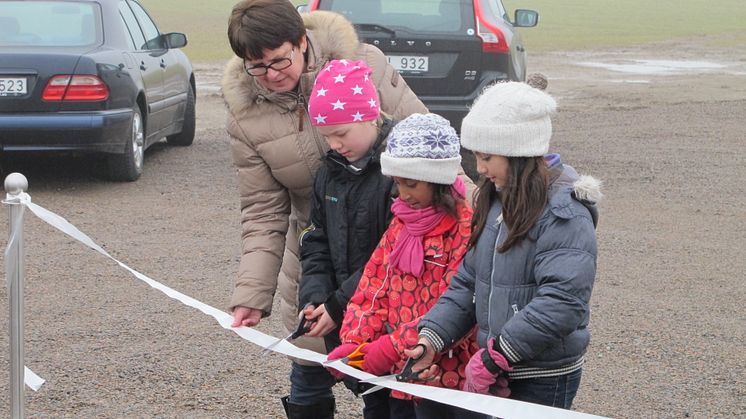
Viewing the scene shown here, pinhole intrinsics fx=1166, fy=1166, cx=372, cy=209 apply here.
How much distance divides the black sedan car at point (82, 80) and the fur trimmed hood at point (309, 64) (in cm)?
584

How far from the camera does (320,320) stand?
3512 millimetres

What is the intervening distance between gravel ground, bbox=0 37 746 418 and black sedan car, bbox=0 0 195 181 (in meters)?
0.44

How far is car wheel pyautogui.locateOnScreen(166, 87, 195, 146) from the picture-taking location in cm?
1214

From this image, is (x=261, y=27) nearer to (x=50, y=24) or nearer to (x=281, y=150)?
(x=281, y=150)

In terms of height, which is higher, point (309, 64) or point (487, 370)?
point (309, 64)

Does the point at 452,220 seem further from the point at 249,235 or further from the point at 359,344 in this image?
the point at 249,235

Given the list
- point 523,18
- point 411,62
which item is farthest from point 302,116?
point 523,18

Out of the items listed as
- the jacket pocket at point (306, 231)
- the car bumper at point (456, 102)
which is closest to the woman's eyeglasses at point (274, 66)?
the jacket pocket at point (306, 231)

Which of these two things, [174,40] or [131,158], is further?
[174,40]

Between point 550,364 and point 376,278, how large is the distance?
0.59 meters

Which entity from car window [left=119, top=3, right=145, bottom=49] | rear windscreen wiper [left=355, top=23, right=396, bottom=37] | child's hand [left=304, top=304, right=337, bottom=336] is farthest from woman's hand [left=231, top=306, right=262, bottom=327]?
car window [left=119, top=3, right=145, bottom=49]

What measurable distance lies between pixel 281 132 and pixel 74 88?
19.7 feet

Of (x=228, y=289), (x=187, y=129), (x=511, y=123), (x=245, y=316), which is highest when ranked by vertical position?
(x=511, y=123)

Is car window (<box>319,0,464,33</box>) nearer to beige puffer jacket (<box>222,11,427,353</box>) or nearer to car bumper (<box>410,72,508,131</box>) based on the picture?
car bumper (<box>410,72,508,131</box>)
